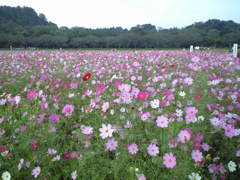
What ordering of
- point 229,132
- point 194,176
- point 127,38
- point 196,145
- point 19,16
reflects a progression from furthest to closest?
point 19,16, point 127,38, point 229,132, point 196,145, point 194,176

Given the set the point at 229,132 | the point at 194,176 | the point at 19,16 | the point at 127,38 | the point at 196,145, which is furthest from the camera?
the point at 19,16

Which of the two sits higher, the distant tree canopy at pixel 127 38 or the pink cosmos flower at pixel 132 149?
the distant tree canopy at pixel 127 38

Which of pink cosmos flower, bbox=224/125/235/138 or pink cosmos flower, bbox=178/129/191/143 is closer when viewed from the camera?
pink cosmos flower, bbox=178/129/191/143

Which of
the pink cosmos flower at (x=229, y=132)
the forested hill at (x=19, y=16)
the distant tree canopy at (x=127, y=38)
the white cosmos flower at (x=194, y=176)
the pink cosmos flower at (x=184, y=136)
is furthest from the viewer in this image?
the forested hill at (x=19, y=16)

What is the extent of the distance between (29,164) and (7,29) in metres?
47.8

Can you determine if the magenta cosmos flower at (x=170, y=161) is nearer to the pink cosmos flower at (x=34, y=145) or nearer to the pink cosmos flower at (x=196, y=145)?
the pink cosmos flower at (x=196, y=145)

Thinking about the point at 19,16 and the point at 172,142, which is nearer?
the point at 172,142

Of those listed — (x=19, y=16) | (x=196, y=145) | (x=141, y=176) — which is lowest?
(x=141, y=176)

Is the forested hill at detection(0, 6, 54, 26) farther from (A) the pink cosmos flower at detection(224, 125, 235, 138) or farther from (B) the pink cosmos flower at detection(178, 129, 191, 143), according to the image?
(A) the pink cosmos flower at detection(224, 125, 235, 138)

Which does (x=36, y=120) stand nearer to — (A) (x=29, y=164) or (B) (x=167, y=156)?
(A) (x=29, y=164)

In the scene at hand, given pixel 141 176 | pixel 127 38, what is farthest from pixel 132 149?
pixel 127 38

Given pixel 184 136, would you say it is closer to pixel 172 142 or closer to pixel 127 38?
pixel 172 142

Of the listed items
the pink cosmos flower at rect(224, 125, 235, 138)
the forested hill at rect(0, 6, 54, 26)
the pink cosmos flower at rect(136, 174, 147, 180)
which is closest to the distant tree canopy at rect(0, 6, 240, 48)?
the forested hill at rect(0, 6, 54, 26)

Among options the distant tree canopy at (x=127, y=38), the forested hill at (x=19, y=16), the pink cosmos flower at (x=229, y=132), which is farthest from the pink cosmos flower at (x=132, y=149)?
the forested hill at (x=19, y=16)
